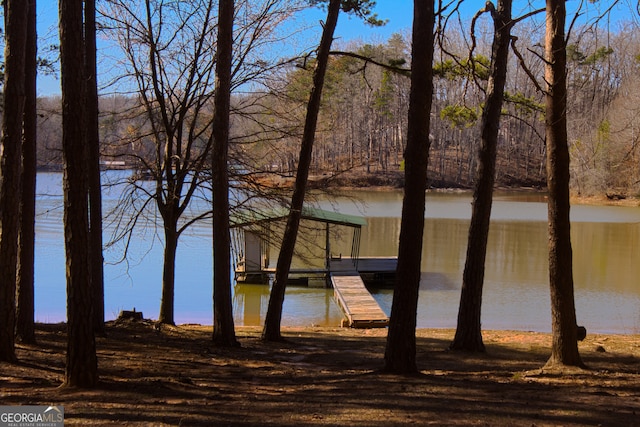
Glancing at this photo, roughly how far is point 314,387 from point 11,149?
12.0ft

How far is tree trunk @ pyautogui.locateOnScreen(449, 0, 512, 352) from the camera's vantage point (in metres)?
8.39

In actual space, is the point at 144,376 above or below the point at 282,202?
below

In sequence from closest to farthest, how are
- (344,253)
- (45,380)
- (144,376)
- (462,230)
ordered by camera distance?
(45,380) → (144,376) → (344,253) → (462,230)

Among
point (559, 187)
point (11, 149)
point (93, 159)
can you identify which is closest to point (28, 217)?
point (11, 149)

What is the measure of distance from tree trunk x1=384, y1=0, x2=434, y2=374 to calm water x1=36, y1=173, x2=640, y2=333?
6.19 metres

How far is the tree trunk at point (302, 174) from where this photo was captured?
389 inches

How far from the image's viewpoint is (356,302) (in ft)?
55.6

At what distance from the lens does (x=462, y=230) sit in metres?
31.0

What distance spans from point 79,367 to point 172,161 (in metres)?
6.70

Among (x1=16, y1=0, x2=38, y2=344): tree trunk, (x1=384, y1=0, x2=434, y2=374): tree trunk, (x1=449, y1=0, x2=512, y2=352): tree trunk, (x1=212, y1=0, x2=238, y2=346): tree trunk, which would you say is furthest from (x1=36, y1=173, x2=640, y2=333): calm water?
(x1=384, y1=0, x2=434, y2=374): tree trunk

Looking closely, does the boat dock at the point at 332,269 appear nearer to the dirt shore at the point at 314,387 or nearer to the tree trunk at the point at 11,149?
the dirt shore at the point at 314,387

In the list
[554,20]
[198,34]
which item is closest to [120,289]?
[198,34]

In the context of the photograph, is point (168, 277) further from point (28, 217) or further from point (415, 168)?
point (415, 168)

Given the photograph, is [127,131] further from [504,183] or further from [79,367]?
[504,183]
